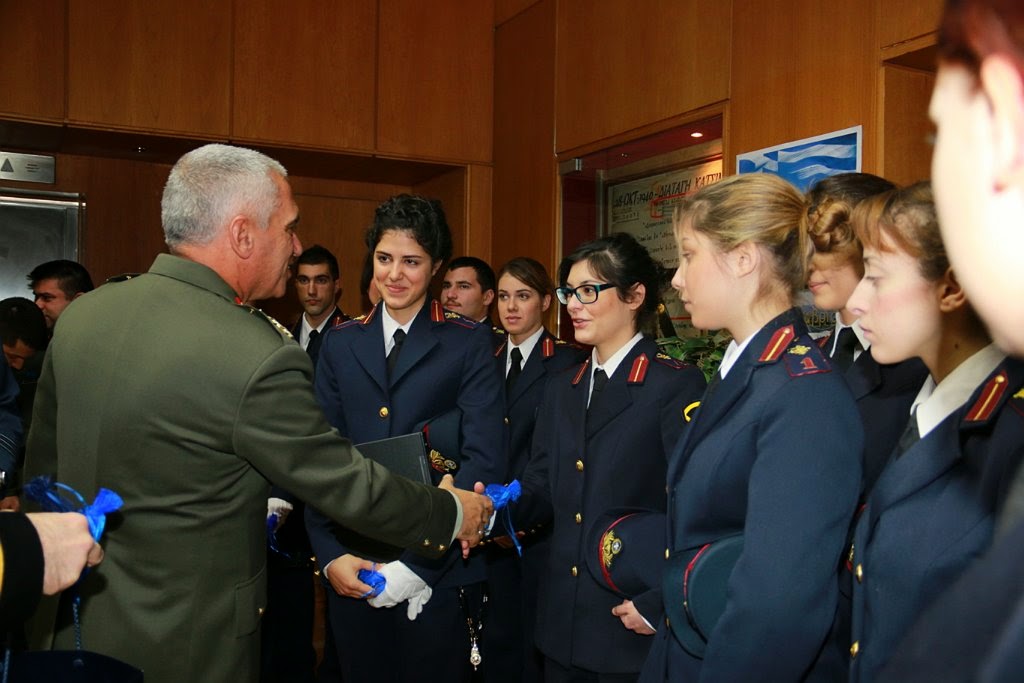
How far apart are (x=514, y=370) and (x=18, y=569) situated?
276 centimetres

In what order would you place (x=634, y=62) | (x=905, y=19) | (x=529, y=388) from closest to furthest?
(x=905, y=19), (x=529, y=388), (x=634, y=62)

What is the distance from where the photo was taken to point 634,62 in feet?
16.5

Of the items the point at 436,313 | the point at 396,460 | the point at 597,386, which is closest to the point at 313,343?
the point at 436,313

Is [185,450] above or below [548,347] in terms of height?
below

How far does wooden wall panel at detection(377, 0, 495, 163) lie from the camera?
6285 mm

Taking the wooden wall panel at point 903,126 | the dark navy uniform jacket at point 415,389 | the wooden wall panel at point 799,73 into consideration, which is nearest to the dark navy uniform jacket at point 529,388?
the dark navy uniform jacket at point 415,389

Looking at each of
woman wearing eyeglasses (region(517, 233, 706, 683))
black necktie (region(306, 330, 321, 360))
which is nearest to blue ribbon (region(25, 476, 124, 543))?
woman wearing eyeglasses (region(517, 233, 706, 683))

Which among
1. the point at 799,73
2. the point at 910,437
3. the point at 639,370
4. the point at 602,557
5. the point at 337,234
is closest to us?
the point at 910,437

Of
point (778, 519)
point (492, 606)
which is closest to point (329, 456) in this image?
point (778, 519)

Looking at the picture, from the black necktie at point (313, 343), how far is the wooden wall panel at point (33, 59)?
2.07 metres

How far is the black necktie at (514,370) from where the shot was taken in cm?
388

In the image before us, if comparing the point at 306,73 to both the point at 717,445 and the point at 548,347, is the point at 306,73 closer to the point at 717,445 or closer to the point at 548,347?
the point at 548,347

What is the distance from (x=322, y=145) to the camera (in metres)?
6.06

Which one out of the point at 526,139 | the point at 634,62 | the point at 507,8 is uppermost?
the point at 507,8
